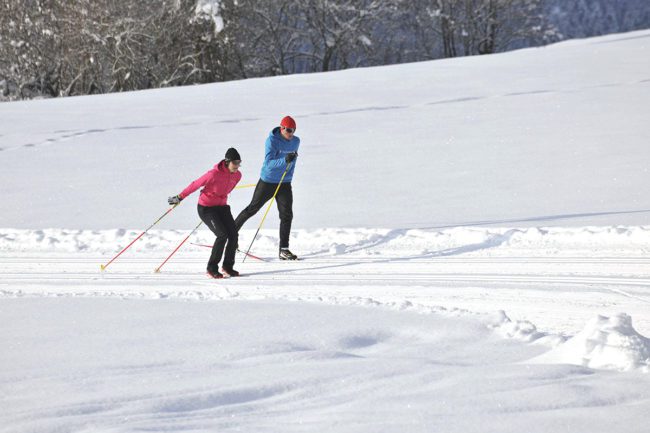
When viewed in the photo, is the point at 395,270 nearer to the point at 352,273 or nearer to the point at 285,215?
the point at 352,273

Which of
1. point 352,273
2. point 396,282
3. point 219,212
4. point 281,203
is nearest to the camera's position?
point 396,282

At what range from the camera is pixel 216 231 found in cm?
759

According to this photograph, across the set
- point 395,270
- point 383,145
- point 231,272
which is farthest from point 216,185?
point 383,145

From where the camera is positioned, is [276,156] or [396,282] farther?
[276,156]

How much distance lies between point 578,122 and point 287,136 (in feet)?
29.2

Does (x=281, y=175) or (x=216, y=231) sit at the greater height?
(x=281, y=175)

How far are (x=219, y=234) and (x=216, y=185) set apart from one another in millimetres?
495

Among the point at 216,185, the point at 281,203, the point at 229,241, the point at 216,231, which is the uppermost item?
the point at 216,185

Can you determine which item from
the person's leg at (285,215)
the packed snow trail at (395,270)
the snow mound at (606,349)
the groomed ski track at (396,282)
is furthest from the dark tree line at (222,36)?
the snow mound at (606,349)

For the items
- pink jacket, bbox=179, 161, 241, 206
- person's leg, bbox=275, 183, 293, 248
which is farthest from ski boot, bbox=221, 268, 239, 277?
person's leg, bbox=275, 183, 293, 248

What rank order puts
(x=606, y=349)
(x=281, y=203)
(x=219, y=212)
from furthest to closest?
(x=281, y=203) < (x=219, y=212) < (x=606, y=349)

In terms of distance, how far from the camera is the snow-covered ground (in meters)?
3.76

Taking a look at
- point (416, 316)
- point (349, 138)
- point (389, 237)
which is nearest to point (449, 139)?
point (349, 138)

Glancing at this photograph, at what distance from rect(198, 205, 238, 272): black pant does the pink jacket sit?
72 millimetres
